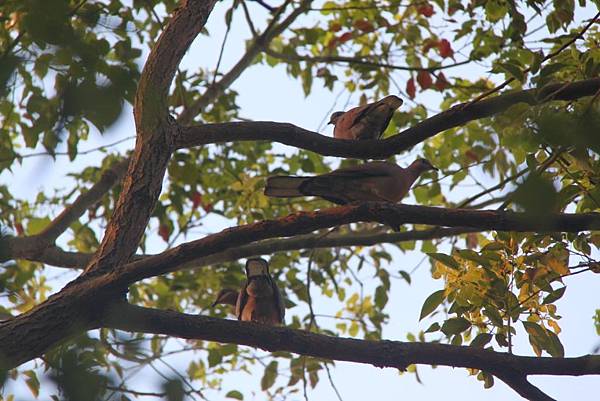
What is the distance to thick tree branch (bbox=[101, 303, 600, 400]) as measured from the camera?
3.11 m

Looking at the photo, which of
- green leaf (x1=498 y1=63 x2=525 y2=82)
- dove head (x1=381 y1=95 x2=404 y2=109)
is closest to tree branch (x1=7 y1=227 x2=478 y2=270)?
dove head (x1=381 y1=95 x2=404 y2=109)

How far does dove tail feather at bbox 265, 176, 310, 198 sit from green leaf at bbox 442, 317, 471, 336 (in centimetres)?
160

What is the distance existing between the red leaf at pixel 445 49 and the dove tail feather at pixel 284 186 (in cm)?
331

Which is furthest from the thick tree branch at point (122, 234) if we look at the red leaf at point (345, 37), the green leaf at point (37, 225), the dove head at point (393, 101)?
the red leaf at point (345, 37)

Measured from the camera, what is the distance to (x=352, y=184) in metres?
4.91

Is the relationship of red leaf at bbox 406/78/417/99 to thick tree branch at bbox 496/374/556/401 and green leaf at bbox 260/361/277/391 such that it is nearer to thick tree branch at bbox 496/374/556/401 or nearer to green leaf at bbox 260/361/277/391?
green leaf at bbox 260/361/277/391

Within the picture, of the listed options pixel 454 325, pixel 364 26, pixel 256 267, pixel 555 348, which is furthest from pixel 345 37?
pixel 555 348

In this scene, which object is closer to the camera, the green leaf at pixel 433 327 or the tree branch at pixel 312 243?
the green leaf at pixel 433 327

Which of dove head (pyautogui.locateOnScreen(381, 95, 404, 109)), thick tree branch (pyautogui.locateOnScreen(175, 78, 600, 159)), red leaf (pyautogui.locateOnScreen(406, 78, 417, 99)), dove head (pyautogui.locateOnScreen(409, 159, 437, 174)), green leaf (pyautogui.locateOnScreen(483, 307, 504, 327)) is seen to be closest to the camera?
green leaf (pyautogui.locateOnScreen(483, 307, 504, 327))

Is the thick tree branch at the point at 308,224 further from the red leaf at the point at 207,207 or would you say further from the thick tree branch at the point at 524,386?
the red leaf at the point at 207,207

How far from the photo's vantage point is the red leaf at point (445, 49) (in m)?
7.28

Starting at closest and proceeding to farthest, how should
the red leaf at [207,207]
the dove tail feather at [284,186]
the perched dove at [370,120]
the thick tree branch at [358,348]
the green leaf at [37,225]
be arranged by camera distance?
the thick tree branch at [358,348]
the dove tail feather at [284,186]
the perched dove at [370,120]
the green leaf at [37,225]
the red leaf at [207,207]

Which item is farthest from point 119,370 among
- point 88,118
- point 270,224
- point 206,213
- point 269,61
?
point 269,61

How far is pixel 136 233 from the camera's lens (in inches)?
150
